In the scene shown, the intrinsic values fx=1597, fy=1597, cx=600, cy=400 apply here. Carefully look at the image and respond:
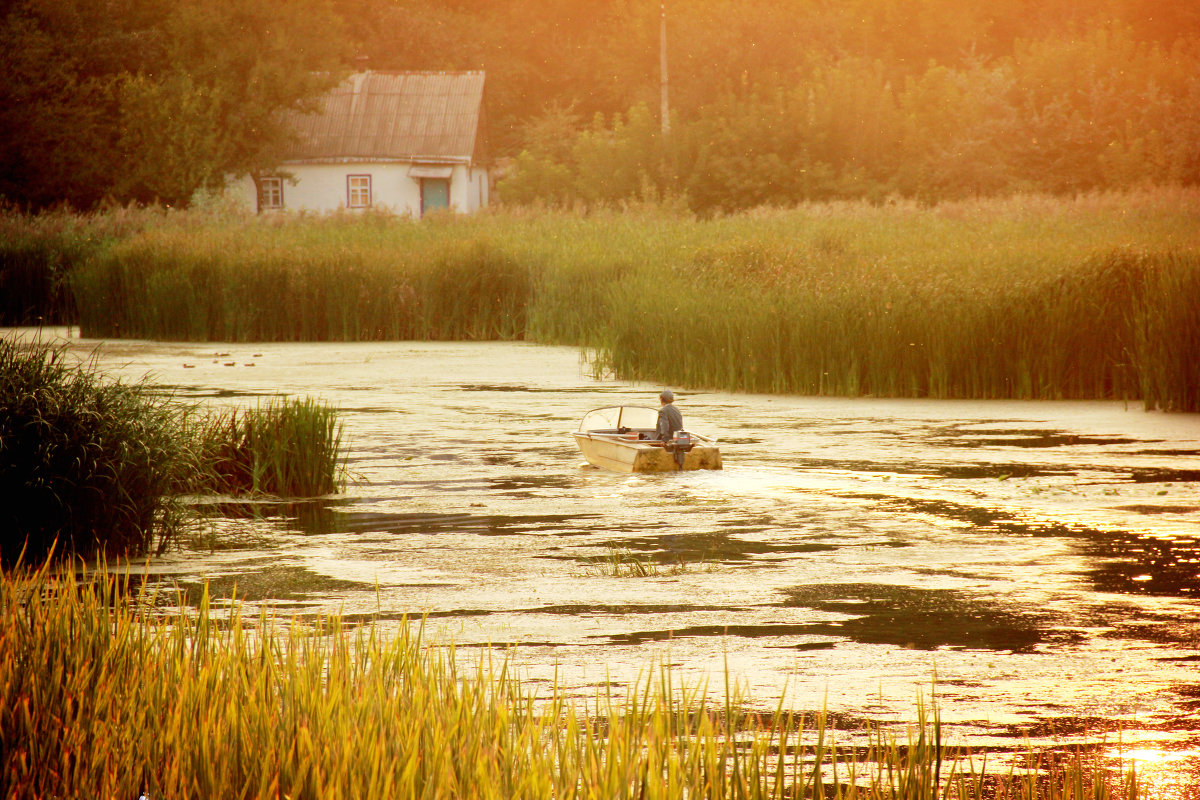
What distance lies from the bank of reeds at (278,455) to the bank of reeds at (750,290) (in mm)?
6810

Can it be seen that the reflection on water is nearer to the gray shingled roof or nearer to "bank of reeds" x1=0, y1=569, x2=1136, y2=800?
"bank of reeds" x1=0, y1=569, x2=1136, y2=800

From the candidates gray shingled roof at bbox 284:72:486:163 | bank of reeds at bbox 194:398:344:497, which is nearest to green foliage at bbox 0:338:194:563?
bank of reeds at bbox 194:398:344:497

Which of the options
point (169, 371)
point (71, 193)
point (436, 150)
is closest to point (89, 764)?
point (169, 371)

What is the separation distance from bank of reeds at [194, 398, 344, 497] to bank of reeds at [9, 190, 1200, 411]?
6.81 meters

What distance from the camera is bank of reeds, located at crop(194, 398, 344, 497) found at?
1066 cm

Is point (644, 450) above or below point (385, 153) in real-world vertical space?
below

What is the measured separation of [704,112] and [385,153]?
10.1m

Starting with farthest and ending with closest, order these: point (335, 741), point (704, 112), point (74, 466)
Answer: point (704, 112)
point (74, 466)
point (335, 741)

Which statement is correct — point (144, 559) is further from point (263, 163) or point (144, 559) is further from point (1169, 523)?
point (263, 163)

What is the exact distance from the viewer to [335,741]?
3670 millimetres

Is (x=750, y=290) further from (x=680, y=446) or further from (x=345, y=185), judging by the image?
(x=345, y=185)

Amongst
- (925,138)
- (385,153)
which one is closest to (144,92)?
(385,153)

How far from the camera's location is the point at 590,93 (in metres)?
53.3

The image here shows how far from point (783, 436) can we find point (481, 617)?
6.59 metres
